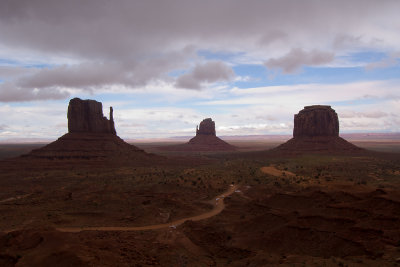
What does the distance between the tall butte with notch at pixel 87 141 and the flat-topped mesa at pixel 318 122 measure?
61.4 m

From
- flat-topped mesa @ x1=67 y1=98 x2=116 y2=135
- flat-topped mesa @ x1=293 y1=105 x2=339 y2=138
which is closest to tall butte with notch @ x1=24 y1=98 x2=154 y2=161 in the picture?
flat-topped mesa @ x1=67 y1=98 x2=116 y2=135

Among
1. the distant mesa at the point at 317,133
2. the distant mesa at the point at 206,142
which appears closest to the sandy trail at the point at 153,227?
the distant mesa at the point at 317,133

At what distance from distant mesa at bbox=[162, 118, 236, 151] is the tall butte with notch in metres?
73.6

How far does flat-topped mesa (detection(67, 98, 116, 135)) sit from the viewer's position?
81125 mm

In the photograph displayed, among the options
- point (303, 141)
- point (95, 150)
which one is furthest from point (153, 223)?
point (303, 141)

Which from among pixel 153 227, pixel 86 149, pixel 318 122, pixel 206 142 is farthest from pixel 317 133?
pixel 153 227

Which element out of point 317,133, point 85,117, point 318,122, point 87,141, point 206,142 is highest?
point 85,117

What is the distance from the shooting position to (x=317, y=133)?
9769cm

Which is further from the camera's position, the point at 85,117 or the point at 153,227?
the point at 85,117

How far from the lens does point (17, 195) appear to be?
38562 mm

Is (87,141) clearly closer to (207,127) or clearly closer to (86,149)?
(86,149)

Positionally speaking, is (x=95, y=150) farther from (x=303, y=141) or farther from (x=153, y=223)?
(x=303, y=141)

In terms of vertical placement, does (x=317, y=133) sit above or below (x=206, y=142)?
above

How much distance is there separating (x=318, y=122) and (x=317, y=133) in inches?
167
